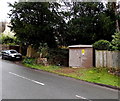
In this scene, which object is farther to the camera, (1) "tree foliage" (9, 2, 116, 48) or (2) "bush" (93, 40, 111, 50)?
(1) "tree foliage" (9, 2, 116, 48)

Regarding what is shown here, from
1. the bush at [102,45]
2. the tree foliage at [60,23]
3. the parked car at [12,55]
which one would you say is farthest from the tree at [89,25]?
the parked car at [12,55]

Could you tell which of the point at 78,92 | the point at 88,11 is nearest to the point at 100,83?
the point at 78,92

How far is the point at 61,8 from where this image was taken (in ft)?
78.1

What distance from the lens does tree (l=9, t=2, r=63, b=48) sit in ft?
68.5

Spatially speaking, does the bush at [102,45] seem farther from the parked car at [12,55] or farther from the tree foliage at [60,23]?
the parked car at [12,55]

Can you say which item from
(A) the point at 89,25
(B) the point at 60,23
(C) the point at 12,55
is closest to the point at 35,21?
(B) the point at 60,23

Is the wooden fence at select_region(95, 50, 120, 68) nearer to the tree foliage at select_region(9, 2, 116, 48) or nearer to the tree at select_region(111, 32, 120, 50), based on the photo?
the tree at select_region(111, 32, 120, 50)

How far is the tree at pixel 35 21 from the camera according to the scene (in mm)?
20877

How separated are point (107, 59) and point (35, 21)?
10775mm

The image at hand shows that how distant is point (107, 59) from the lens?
51.7 ft

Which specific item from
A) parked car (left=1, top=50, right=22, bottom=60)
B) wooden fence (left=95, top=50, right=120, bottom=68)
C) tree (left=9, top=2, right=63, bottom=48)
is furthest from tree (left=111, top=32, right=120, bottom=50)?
parked car (left=1, top=50, right=22, bottom=60)

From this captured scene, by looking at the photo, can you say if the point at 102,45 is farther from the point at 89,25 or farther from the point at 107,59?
the point at 89,25

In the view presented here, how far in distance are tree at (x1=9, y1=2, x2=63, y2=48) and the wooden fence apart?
7571 mm

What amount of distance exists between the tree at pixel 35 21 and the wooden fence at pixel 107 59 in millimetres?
7571
